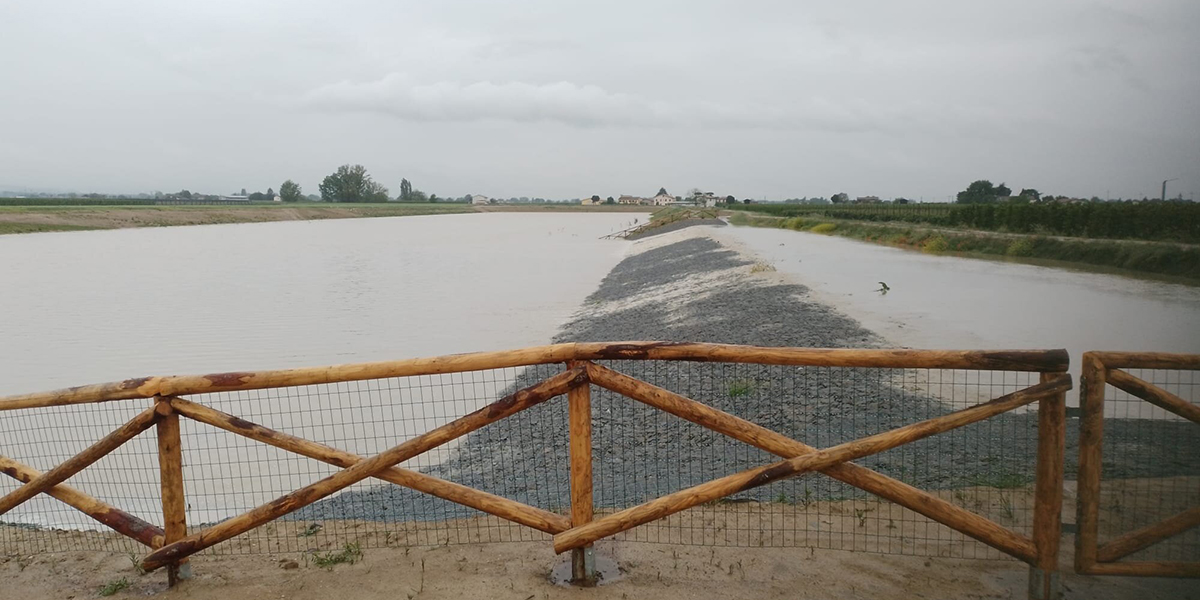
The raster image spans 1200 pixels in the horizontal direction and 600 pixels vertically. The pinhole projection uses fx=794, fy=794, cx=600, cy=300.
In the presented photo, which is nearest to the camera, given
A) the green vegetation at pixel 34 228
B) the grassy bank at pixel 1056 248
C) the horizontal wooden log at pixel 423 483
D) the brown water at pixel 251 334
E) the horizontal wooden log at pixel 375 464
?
the horizontal wooden log at pixel 375 464

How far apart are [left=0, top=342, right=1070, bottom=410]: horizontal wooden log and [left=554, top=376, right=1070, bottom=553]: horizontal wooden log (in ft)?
0.60

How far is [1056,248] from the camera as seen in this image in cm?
3147

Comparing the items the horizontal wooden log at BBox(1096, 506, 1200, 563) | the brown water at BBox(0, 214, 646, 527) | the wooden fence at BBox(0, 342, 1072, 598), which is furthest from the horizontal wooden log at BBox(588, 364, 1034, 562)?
the brown water at BBox(0, 214, 646, 527)

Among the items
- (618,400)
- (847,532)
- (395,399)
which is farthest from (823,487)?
(395,399)

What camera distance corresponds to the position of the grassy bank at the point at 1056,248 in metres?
22.3

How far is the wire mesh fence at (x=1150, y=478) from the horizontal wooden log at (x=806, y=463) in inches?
55.7

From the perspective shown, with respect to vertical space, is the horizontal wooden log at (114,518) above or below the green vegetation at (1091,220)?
below

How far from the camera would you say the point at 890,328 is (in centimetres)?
1518

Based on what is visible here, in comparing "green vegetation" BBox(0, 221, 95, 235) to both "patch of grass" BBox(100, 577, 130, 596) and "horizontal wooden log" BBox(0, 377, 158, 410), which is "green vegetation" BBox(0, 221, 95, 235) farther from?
"patch of grass" BBox(100, 577, 130, 596)

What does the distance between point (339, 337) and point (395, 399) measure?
29.3 ft

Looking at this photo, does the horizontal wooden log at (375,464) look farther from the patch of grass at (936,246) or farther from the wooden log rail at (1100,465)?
the patch of grass at (936,246)

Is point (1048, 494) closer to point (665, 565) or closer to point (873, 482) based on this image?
point (873, 482)

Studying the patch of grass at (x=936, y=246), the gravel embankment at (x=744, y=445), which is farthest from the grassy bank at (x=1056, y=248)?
the gravel embankment at (x=744, y=445)

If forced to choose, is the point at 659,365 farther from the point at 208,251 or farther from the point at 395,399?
the point at 208,251
